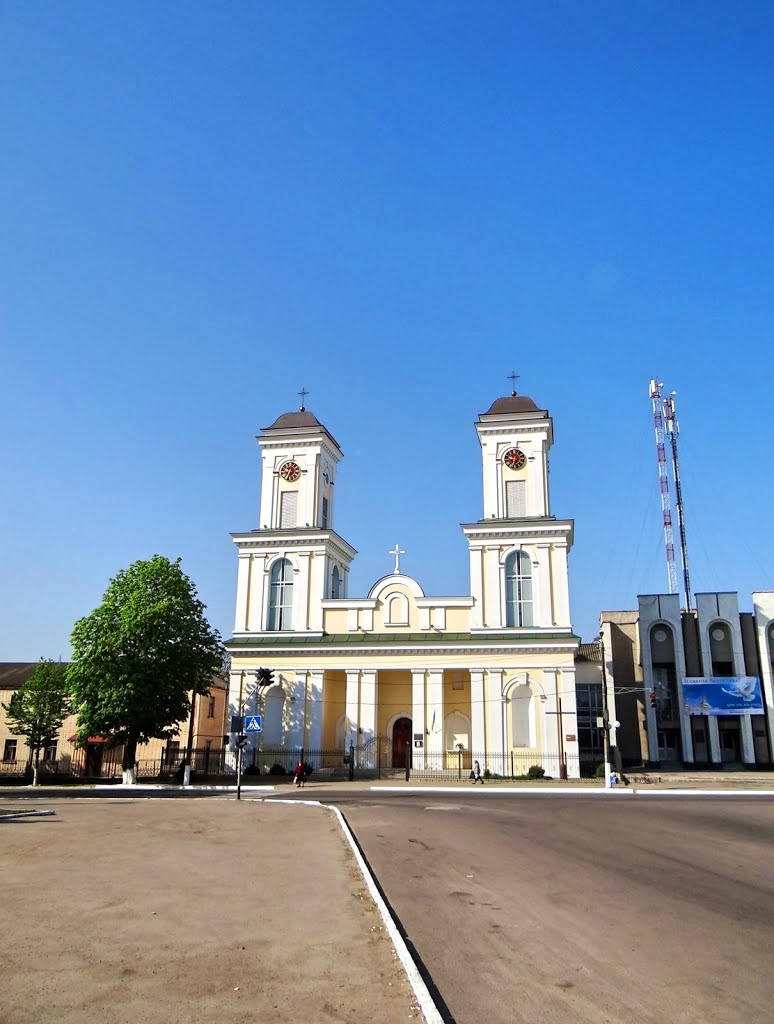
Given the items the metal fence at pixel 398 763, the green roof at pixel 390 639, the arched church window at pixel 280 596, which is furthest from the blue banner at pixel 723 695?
the arched church window at pixel 280 596

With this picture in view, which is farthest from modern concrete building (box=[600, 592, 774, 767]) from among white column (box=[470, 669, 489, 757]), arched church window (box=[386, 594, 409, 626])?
arched church window (box=[386, 594, 409, 626])

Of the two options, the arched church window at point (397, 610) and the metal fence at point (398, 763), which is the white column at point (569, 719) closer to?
Answer: the metal fence at point (398, 763)

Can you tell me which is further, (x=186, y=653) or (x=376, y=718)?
(x=376, y=718)

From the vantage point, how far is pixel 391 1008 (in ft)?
19.6

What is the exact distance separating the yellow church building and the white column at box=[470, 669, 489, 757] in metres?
0.06

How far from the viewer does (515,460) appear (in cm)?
4866

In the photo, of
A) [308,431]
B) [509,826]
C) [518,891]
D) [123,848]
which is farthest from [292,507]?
[518,891]

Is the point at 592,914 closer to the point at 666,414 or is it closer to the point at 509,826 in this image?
the point at 509,826

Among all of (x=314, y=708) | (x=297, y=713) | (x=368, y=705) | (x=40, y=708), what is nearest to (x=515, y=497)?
(x=368, y=705)

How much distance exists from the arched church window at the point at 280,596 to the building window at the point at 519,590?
13274 millimetres

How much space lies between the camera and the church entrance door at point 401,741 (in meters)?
47.3

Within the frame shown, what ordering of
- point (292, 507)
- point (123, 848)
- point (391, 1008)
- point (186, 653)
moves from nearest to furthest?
point (391, 1008) < point (123, 848) < point (186, 653) < point (292, 507)

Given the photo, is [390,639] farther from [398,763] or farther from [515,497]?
[515,497]

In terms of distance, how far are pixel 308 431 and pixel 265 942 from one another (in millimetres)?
44452
